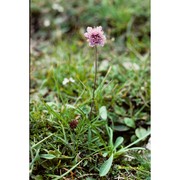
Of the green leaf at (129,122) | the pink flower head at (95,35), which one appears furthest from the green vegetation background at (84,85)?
the pink flower head at (95,35)

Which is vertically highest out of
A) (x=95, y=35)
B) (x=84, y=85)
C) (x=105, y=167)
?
(x=95, y=35)

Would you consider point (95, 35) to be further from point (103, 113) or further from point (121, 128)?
point (121, 128)

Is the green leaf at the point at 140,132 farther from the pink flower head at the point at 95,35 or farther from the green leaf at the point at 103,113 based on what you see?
the pink flower head at the point at 95,35

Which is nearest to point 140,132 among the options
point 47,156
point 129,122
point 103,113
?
point 129,122

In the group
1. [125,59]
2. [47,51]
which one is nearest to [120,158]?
[125,59]

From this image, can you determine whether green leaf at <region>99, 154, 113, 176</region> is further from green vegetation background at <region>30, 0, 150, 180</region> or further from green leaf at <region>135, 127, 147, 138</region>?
green leaf at <region>135, 127, 147, 138</region>
